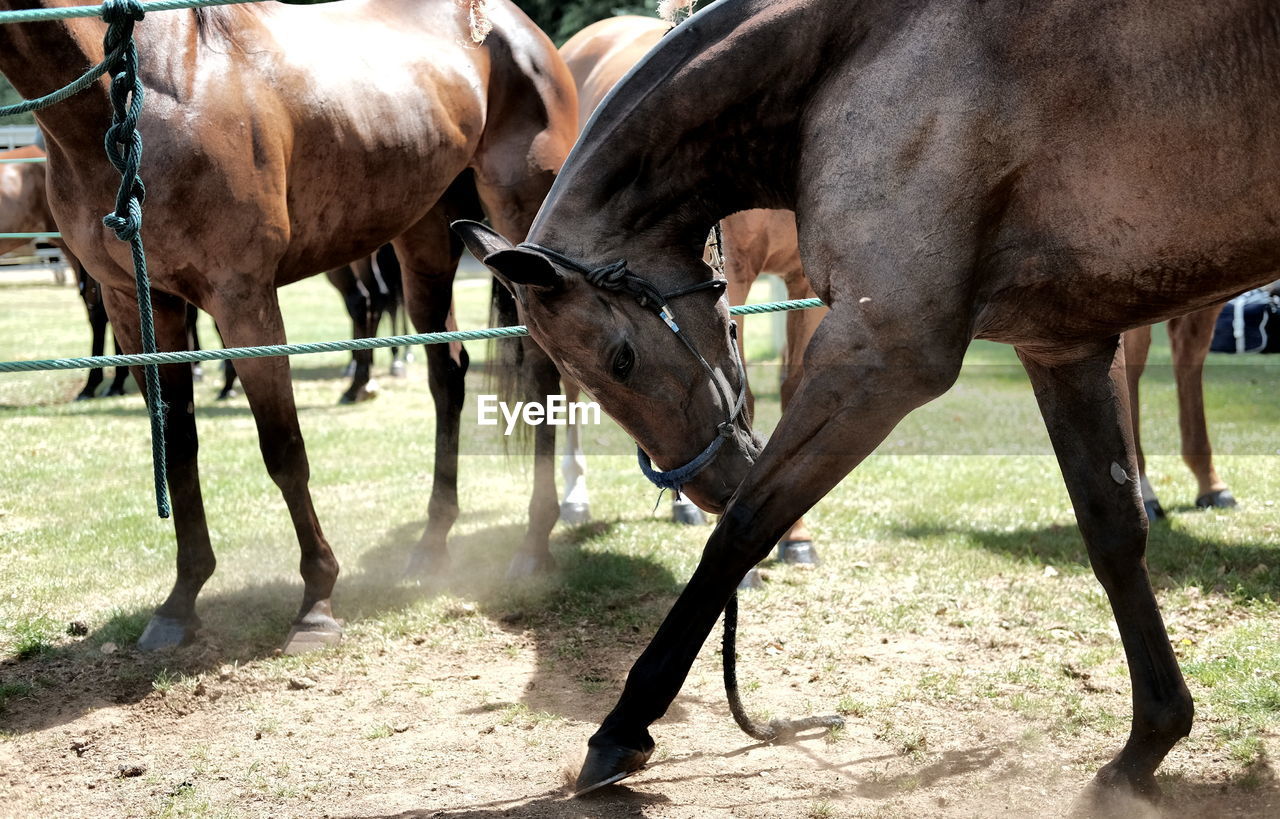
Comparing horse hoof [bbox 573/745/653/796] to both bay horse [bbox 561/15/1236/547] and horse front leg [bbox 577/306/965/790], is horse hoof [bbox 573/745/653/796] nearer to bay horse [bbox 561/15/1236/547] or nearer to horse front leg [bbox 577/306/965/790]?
horse front leg [bbox 577/306/965/790]

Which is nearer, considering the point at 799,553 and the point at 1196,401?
the point at 799,553

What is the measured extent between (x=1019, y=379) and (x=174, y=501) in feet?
26.3

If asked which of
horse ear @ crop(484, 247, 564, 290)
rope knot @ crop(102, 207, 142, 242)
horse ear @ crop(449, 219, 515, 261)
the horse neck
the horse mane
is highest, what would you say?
the horse mane

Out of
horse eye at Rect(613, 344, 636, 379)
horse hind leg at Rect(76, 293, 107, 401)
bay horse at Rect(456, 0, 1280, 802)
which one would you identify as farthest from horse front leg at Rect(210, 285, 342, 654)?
horse hind leg at Rect(76, 293, 107, 401)

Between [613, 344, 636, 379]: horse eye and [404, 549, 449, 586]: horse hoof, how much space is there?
2605mm

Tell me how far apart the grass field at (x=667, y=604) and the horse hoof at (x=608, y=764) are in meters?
0.19

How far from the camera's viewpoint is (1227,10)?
2.14 metres

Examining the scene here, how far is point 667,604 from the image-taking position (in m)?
4.51

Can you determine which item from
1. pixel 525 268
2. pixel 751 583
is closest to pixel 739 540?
pixel 525 268

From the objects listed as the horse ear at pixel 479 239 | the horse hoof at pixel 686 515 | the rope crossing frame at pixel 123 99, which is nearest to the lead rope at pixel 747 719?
the horse ear at pixel 479 239

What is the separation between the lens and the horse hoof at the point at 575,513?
5852 millimetres

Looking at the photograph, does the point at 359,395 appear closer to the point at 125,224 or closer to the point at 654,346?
the point at 125,224

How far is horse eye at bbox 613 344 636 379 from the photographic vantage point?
2584 millimetres

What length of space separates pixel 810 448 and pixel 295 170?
7.89 ft
